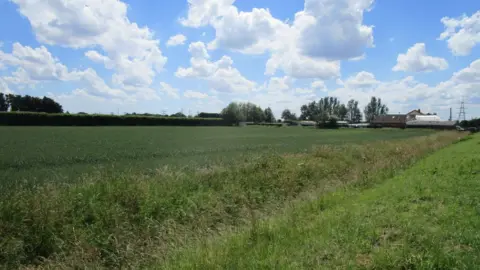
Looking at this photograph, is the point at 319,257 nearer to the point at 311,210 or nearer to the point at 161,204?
the point at 311,210

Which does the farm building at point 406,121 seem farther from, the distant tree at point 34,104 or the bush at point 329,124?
the distant tree at point 34,104

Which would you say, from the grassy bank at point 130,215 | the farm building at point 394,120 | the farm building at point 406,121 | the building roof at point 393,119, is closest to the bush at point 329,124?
the farm building at point 406,121

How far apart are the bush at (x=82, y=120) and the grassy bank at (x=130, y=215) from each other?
79.5 metres

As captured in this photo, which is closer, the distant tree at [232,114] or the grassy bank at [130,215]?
the grassy bank at [130,215]

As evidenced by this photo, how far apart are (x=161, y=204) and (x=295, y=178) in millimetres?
8061

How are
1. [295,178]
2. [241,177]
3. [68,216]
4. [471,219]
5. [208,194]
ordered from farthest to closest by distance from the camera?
[295,178]
[241,177]
[208,194]
[68,216]
[471,219]

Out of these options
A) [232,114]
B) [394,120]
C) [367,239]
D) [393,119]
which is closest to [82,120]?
[232,114]

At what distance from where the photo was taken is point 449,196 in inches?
363

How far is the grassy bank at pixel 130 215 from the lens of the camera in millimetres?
7777

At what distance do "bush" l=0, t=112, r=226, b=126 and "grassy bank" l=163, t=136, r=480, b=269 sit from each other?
283 ft

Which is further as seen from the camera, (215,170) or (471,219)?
(215,170)

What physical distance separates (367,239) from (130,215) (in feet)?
22.6

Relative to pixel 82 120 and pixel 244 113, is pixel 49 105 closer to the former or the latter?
pixel 82 120

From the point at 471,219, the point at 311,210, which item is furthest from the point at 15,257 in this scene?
the point at 471,219
